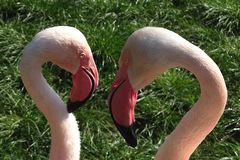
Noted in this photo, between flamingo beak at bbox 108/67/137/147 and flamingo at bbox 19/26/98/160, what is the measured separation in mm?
158

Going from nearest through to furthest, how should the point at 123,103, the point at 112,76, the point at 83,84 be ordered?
the point at 123,103 < the point at 83,84 < the point at 112,76

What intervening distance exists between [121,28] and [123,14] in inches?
9.3

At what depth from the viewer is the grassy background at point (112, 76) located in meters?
3.89

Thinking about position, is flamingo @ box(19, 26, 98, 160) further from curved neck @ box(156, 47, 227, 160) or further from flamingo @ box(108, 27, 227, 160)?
curved neck @ box(156, 47, 227, 160)

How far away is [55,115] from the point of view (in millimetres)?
2961

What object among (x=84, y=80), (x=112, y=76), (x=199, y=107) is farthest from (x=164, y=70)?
(x=112, y=76)

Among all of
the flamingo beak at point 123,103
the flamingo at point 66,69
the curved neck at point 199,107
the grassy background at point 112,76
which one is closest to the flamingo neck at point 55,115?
the flamingo at point 66,69

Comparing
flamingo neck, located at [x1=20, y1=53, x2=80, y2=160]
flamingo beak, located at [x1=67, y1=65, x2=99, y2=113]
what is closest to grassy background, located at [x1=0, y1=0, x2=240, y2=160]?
flamingo neck, located at [x1=20, y1=53, x2=80, y2=160]

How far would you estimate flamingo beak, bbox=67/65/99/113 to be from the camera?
2906 mm

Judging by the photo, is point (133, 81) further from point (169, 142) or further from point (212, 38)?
→ point (212, 38)

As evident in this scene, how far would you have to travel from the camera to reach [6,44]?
447 centimetres

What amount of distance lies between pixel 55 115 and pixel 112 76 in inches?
54.5

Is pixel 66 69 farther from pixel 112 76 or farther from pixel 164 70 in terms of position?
pixel 112 76

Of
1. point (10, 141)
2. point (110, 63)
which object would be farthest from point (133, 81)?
point (110, 63)
